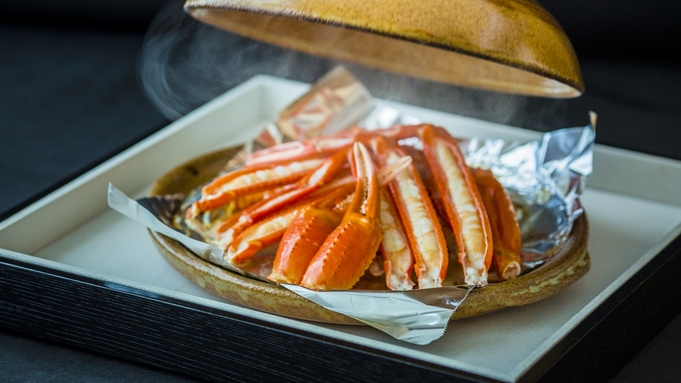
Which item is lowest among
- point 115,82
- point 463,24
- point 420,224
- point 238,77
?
point 115,82

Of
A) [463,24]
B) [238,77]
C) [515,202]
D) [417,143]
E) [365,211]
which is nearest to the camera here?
[463,24]

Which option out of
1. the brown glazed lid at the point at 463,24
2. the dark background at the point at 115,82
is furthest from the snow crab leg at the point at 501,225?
the dark background at the point at 115,82

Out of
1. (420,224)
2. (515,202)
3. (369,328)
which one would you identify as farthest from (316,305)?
(515,202)

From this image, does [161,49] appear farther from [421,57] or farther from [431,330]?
[431,330]

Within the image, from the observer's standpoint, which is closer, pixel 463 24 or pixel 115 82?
pixel 463 24

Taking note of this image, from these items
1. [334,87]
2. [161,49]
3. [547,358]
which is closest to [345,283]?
[547,358]

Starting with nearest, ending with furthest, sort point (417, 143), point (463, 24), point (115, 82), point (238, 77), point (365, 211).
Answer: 1. point (463, 24)
2. point (365, 211)
3. point (417, 143)
4. point (238, 77)
5. point (115, 82)

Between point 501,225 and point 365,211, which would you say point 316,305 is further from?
point 501,225
